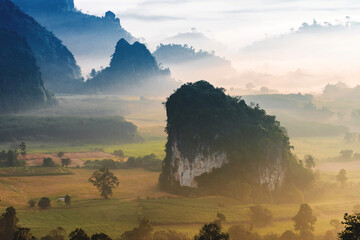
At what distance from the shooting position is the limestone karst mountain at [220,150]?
263ft

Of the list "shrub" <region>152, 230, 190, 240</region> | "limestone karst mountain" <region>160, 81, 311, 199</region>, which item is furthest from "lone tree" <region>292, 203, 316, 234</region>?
"shrub" <region>152, 230, 190, 240</region>

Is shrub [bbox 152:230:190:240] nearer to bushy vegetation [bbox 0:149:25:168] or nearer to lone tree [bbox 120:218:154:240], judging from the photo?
lone tree [bbox 120:218:154:240]

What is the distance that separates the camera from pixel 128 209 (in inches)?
2699

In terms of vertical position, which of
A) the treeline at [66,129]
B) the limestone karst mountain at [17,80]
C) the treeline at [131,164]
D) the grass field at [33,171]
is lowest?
the grass field at [33,171]

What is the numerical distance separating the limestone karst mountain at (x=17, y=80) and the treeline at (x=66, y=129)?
23502mm

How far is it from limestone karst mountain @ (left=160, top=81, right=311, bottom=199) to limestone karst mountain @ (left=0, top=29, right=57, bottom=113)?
12391 cm

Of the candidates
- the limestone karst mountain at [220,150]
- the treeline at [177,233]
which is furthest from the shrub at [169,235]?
the limestone karst mountain at [220,150]

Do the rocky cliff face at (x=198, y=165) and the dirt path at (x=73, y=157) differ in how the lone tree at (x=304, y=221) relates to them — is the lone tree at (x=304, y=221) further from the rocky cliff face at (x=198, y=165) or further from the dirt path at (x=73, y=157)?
the dirt path at (x=73, y=157)

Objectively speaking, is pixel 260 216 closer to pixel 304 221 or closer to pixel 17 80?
pixel 304 221

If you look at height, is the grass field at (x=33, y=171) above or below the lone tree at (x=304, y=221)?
above

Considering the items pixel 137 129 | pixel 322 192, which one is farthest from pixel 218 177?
pixel 137 129

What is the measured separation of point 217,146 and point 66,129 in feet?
325

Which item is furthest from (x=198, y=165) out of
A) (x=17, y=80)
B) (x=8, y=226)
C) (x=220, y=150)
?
(x=17, y=80)

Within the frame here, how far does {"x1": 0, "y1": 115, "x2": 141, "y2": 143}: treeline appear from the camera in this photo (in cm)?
15488
